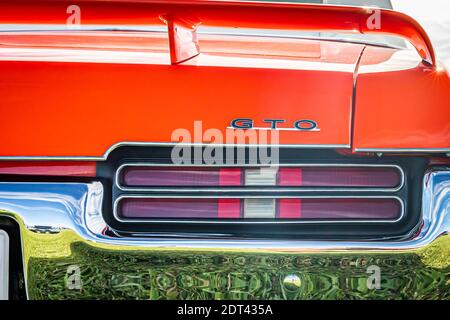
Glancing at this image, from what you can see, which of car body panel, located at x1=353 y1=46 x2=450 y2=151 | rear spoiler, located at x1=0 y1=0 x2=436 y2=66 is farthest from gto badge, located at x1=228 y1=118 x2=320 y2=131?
rear spoiler, located at x1=0 y1=0 x2=436 y2=66

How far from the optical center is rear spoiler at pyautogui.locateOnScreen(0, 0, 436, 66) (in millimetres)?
1654

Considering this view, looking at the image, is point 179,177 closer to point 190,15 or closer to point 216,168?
point 216,168

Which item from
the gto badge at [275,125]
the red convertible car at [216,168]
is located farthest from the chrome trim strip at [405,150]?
the gto badge at [275,125]

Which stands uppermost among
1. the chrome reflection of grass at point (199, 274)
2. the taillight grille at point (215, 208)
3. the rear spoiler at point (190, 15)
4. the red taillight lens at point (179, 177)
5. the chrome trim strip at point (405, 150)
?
the rear spoiler at point (190, 15)

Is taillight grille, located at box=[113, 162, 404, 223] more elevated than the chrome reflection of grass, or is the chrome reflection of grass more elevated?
taillight grille, located at box=[113, 162, 404, 223]

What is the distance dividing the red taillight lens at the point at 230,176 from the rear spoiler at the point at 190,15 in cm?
27

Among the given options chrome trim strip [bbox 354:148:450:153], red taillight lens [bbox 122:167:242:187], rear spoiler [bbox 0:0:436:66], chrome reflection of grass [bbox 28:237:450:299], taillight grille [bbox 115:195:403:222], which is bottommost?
chrome reflection of grass [bbox 28:237:450:299]

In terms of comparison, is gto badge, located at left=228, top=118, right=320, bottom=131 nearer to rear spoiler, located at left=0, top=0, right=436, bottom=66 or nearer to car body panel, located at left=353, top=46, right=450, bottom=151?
car body panel, located at left=353, top=46, right=450, bottom=151

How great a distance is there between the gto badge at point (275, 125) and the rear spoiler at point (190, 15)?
0.70 feet

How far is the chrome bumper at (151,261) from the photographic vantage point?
1.60m

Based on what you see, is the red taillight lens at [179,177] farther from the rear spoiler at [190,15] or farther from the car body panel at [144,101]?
the rear spoiler at [190,15]

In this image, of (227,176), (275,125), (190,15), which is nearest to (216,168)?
(227,176)

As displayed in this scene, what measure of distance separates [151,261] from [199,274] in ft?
0.36

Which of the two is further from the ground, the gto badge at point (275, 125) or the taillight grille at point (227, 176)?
the gto badge at point (275, 125)
